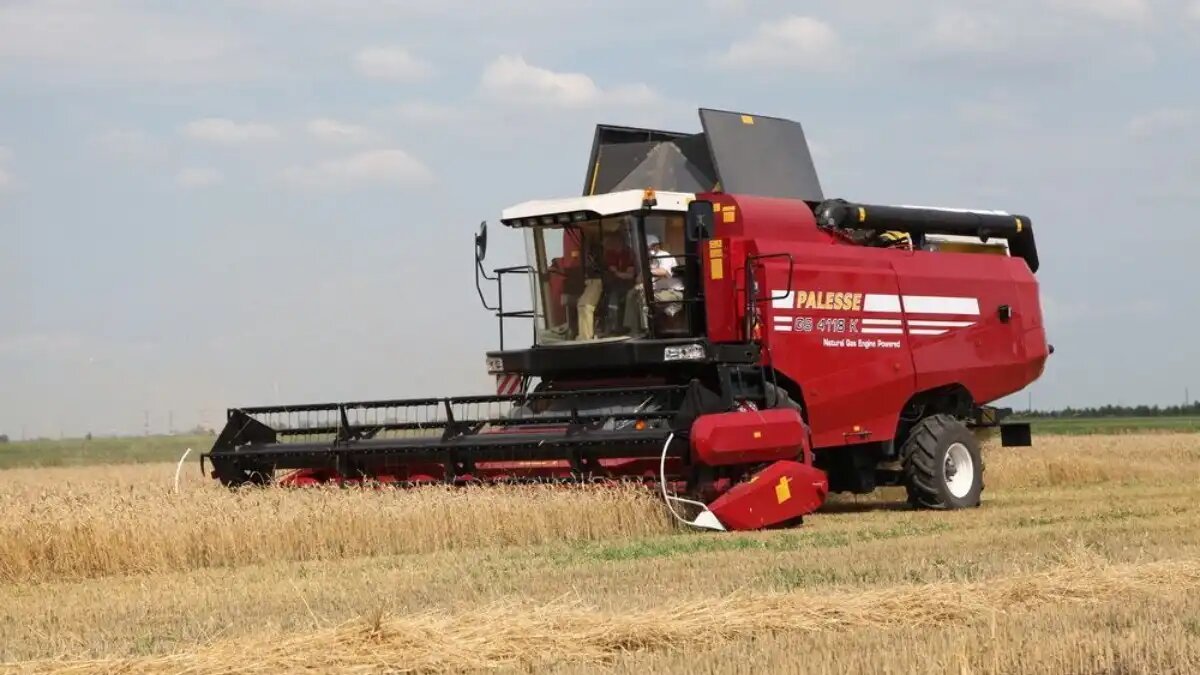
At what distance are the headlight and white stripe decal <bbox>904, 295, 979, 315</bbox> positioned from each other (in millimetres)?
2479

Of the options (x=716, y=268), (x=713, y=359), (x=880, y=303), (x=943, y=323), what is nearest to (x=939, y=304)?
(x=943, y=323)

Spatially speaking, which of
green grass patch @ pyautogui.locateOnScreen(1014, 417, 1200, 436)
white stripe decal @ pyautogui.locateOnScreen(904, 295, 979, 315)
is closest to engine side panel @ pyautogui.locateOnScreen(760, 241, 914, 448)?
white stripe decal @ pyautogui.locateOnScreen(904, 295, 979, 315)

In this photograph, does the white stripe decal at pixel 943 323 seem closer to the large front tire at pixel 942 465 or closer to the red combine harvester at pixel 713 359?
the red combine harvester at pixel 713 359

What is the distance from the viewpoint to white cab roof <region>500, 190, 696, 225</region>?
40.3 ft

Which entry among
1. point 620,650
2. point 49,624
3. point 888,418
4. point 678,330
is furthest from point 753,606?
point 888,418

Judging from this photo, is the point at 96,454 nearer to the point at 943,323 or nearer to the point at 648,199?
the point at 943,323

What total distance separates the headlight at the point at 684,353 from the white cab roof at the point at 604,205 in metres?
1.13

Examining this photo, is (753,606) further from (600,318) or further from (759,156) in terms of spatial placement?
(759,156)

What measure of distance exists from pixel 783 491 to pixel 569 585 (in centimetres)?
369

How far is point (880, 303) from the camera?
43.5ft

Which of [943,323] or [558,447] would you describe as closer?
[558,447]

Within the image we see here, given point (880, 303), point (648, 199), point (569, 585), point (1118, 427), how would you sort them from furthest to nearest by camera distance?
1. point (1118, 427)
2. point (880, 303)
3. point (648, 199)
4. point (569, 585)

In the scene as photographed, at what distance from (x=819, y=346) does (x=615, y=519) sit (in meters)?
2.67

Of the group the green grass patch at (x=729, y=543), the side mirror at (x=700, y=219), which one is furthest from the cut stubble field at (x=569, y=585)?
the side mirror at (x=700, y=219)
